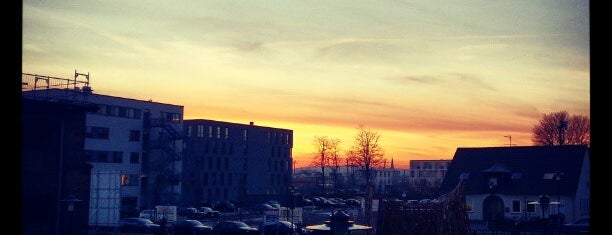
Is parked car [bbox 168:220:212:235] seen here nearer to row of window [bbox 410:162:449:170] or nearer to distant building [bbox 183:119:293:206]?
distant building [bbox 183:119:293:206]

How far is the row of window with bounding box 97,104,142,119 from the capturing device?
65.9 meters

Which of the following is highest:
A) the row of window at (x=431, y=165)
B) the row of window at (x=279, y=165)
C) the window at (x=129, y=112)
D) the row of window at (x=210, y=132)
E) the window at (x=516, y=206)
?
the window at (x=129, y=112)

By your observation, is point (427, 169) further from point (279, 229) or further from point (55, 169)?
point (55, 169)

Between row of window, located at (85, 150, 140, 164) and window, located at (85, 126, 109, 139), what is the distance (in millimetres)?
1569

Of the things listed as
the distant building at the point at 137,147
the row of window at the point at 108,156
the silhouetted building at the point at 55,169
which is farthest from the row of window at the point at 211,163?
the silhouetted building at the point at 55,169

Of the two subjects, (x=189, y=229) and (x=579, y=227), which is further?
(x=189, y=229)

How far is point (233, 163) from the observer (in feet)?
292

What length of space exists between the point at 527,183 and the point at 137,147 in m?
41.1

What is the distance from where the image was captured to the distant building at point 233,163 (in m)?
82.4

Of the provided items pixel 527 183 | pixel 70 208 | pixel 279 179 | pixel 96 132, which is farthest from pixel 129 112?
pixel 527 183

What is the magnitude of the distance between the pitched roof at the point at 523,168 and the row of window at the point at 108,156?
33.8 m

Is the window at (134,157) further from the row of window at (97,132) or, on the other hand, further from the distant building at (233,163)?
the distant building at (233,163)

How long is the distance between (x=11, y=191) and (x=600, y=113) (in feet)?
8.02

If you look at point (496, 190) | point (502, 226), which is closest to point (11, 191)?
point (502, 226)
